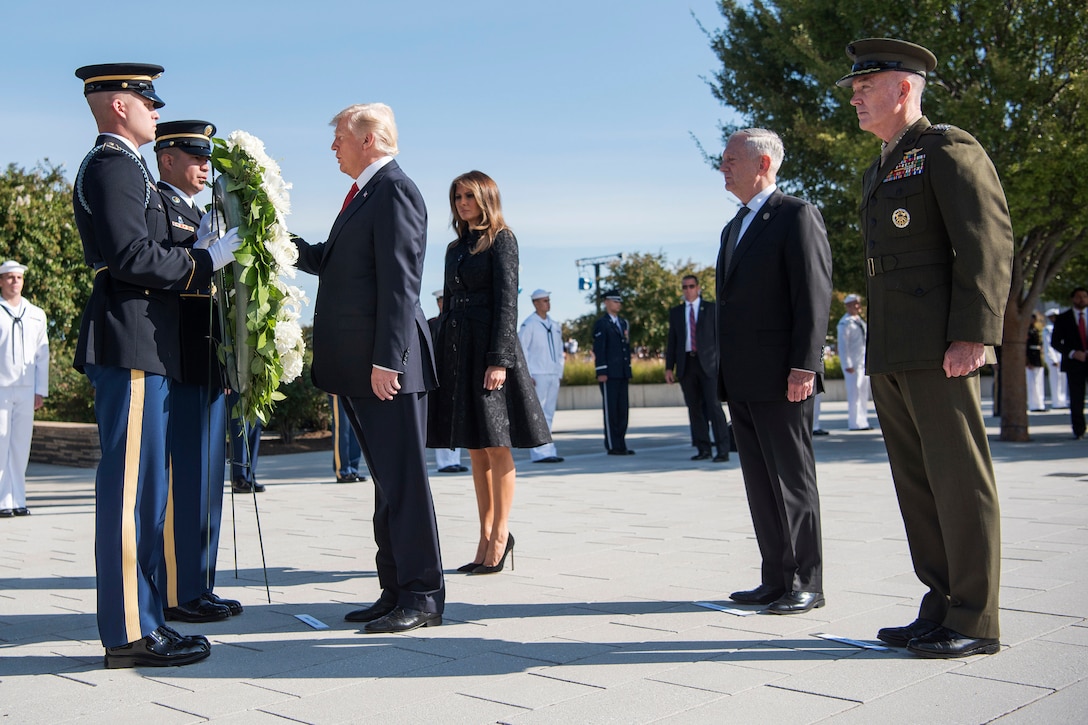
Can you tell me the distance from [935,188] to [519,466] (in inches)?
365

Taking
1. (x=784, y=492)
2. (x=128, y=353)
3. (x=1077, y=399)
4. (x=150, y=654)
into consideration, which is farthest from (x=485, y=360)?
(x=1077, y=399)

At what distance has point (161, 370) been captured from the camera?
14.3 feet

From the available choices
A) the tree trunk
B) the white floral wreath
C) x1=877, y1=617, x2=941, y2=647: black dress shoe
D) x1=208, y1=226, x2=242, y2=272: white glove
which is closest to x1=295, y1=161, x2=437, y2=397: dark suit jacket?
the white floral wreath

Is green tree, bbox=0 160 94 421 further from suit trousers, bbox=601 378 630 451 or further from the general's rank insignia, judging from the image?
the general's rank insignia

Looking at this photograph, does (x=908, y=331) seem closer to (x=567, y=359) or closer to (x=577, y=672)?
(x=577, y=672)

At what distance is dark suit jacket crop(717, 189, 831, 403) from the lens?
4.88m

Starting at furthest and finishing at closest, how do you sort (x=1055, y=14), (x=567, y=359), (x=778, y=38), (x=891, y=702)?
(x=567, y=359) → (x=778, y=38) → (x=1055, y=14) → (x=891, y=702)

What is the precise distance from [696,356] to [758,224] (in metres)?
8.46

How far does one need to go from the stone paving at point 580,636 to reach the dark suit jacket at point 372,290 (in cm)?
98

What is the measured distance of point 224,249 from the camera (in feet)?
15.0

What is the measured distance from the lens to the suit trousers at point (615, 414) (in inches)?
552

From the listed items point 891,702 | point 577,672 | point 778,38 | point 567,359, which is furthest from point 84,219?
point 567,359

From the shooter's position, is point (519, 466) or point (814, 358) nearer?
point (814, 358)

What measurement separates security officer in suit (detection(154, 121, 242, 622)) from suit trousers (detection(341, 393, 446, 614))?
26.6 inches
